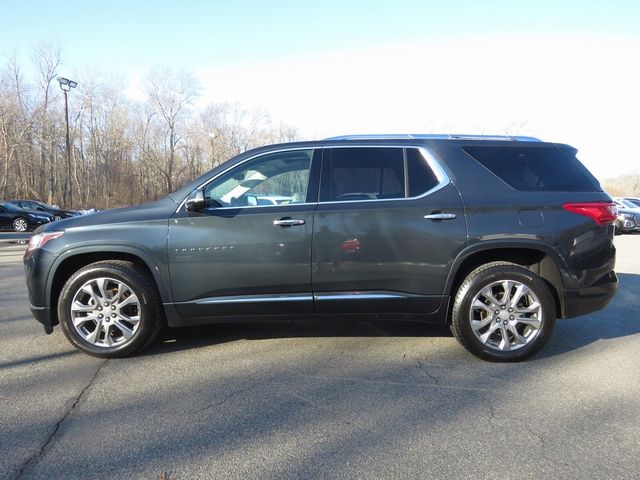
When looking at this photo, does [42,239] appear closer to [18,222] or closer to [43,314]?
[43,314]

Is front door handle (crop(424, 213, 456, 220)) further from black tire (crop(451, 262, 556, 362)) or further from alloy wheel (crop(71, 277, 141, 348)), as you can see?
alloy wheel (crop(71, 277, 141, 348))

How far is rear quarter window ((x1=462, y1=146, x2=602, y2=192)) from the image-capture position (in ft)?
12.7

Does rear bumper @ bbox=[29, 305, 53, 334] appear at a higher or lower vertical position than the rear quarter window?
lower

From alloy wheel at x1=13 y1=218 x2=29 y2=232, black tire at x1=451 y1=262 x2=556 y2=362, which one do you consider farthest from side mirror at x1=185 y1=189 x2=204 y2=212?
alloy wheel at x1=13 y1=218 x2=29 y2=232

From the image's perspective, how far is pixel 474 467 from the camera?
2.33 metres

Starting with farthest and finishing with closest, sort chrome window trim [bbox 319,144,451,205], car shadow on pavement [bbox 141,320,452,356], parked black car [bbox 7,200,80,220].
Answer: parked black car [bbox 7,200,80,220]
car shadow on pavement [bbox 141,320,452,356]
chrome window trim [bbox 319,144,451,205]

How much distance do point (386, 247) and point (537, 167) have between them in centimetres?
159

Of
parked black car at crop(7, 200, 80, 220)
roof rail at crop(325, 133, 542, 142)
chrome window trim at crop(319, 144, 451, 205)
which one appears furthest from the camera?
parked black car at crop(7, 200, 80, 220)

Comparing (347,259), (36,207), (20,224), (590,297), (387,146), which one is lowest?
(590,297)

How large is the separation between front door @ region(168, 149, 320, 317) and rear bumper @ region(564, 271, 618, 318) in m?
2.26

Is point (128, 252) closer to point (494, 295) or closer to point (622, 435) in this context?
point (494, 295)

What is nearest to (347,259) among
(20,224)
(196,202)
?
(196,202)

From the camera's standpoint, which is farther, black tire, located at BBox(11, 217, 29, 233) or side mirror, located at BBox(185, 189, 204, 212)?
black tire, located at BBox(11, 217, 29, 233)

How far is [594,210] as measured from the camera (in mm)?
3785
